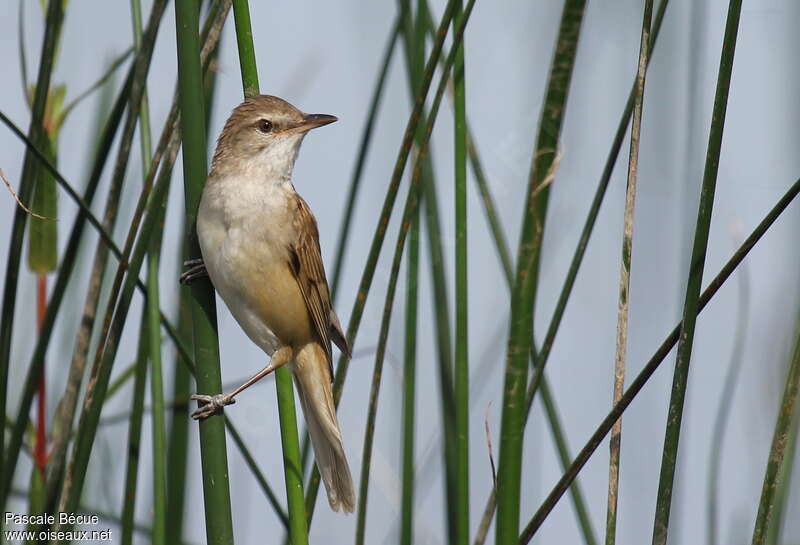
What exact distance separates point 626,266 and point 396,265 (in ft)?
1.65

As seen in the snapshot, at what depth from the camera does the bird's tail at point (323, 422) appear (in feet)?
9.30

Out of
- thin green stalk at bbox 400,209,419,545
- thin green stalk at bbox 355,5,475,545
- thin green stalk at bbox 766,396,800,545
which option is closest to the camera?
thin green stalk at bbox 355,5,475,545

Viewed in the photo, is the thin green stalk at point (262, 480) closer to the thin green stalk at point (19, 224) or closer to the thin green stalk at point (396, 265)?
the thin green stalk at point (396, 265)

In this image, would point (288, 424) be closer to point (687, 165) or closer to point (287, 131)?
point (287, 131)

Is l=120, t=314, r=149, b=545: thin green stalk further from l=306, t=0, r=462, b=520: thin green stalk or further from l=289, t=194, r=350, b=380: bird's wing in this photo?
l=289, t=194, r=350, b=380: bird's wing

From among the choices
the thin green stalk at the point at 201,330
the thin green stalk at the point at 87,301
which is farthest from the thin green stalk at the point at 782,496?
the thin green stalk at the point at 87,301

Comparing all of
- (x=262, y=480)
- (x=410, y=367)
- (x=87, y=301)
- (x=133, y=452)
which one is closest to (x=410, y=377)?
(x=410, y=367)

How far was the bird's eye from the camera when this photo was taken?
9.02 feet

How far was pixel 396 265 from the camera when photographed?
2.06 m

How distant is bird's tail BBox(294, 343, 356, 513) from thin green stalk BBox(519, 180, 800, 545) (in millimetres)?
1114

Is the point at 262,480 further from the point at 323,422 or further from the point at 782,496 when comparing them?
the point at 782,496

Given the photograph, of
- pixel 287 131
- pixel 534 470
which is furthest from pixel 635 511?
pixel 287 131

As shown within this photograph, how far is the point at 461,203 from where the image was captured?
2070 mm

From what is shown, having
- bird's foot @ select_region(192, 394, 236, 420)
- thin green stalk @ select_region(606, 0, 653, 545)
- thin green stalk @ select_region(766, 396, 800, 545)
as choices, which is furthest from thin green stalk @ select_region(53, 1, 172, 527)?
thin green stalk @ select_region(766, 396, 800, 545)
